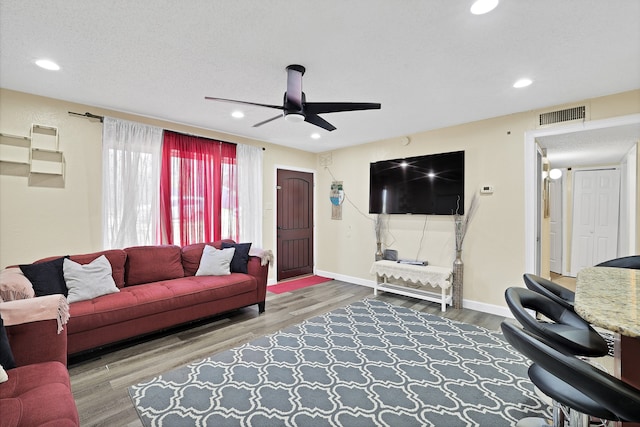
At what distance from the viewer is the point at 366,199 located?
530cm

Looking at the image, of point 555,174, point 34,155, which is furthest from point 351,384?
point 555,174

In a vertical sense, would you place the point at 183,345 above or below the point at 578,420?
below

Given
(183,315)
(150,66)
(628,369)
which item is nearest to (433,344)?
(628,369)

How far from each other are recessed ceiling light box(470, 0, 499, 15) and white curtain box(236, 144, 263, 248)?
3.75 meters

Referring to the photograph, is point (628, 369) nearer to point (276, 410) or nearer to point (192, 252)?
point (276, 410)

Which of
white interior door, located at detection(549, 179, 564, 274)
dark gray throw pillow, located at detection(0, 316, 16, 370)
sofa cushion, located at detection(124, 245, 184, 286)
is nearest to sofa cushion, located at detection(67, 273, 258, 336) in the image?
sofa cushion, located at detection(124, 245, 184, 286)

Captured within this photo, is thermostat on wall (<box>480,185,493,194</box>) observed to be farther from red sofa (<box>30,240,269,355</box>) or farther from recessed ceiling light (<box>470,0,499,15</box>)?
red sofa (<box>30,240,269,355</box>)

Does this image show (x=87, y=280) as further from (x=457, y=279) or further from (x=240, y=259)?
(x=457, y=279)

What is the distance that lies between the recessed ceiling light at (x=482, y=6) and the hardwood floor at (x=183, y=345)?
3.21 m

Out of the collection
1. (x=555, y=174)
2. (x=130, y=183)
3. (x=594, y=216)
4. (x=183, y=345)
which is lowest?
(x=183, y=345)

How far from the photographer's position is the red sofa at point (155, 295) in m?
2.62

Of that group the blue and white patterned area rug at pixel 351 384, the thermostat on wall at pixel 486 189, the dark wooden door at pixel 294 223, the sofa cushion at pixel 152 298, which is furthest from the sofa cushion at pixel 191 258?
the thermostat on wall at pixel 486 189

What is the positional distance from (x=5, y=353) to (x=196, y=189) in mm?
2860

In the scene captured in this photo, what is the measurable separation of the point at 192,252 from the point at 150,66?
7.44 feet
